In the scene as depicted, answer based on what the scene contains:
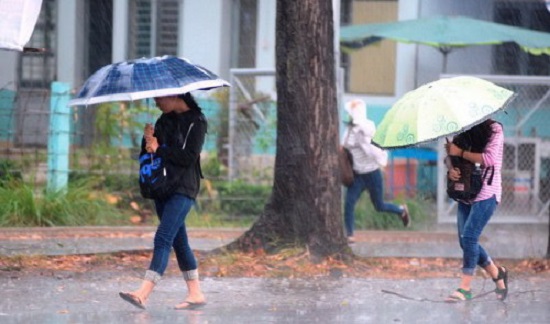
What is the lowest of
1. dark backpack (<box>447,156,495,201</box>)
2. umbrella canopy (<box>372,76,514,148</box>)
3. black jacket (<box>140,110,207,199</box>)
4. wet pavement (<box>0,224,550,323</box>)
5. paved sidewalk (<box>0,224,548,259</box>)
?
paved sidewalk (<box>0,224,548,259</box>)

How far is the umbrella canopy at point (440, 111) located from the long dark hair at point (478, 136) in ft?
0.91

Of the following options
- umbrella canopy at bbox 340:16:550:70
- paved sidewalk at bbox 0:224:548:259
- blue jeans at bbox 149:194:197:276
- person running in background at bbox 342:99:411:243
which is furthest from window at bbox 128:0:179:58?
blue jeans at bbox 149:194:197:276

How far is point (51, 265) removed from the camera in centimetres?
980

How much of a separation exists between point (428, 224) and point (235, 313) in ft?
19.6

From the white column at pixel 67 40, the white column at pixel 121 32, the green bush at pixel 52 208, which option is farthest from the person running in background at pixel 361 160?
the white column at pixel 67 40

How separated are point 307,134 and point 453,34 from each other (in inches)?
234

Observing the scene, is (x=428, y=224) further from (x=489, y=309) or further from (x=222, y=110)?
(x=489, y=309)

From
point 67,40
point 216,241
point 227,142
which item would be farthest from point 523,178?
point 67,40

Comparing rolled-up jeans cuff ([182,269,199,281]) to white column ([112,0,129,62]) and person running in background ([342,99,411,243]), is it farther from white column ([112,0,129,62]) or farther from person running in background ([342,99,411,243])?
white column ([112,0,129,62])

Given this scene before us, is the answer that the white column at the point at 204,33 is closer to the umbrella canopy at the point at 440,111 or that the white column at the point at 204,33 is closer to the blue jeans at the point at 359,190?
the blue jeans at the point at 359,190

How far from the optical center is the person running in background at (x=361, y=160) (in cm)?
1156

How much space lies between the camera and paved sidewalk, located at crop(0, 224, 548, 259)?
11.0 m

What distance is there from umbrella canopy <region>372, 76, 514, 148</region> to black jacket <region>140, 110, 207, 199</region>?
Answer: 1362mm

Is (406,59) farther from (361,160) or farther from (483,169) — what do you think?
(483,169)
